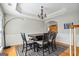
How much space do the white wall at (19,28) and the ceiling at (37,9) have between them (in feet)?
0.28

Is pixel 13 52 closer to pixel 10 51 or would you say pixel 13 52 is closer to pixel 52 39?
pixel 10 51

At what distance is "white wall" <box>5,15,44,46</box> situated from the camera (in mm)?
1548

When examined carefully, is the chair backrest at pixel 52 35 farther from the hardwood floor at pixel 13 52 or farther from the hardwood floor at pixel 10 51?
the hardwood floor at pixel 10 51

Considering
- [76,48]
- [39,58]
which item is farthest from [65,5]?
[39,58]

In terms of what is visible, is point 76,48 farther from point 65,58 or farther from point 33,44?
point 33,44

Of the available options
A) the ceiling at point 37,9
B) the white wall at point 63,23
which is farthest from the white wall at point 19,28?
the white wall at point 63,23

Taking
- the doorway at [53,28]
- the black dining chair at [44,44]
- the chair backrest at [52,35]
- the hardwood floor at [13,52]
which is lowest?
the hardwood floor at [13,52]

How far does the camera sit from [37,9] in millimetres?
1558

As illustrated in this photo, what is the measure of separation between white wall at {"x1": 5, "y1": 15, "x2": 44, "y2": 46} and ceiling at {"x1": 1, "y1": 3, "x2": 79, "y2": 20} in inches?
3.4

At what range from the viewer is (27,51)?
157cm

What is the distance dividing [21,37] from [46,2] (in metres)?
0.69

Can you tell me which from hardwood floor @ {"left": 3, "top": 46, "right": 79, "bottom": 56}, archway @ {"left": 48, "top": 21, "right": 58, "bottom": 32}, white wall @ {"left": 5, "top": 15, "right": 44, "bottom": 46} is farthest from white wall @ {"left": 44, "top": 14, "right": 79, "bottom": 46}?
white wall @ {"left": 5, "top": 15, "right": 44, "bottom": 46}

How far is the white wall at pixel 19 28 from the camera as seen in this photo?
155cm

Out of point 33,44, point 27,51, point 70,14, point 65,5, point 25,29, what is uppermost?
point 65,5
